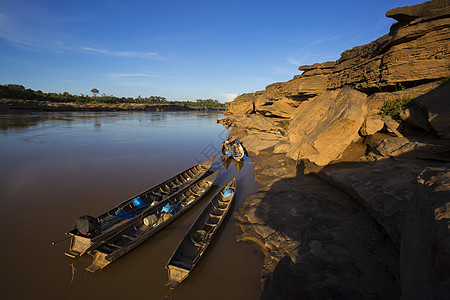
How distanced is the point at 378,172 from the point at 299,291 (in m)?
6.74

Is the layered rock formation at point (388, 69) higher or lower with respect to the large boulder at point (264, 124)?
higher

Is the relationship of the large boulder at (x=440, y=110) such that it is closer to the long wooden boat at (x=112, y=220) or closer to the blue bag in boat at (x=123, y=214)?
the long wooden boat at (x=112, y=220)

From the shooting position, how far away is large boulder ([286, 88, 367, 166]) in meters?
13.2

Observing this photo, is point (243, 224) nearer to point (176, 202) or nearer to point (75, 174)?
point (176, 202)

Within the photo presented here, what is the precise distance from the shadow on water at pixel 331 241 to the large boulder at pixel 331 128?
2857 mm

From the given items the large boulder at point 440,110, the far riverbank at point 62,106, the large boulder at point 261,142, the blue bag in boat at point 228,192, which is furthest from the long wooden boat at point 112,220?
the far riverbank at point 62,106

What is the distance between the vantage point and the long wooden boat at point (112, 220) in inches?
310

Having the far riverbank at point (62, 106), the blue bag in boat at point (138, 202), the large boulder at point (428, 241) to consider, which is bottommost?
the blue bag in boat at point (138, 202)

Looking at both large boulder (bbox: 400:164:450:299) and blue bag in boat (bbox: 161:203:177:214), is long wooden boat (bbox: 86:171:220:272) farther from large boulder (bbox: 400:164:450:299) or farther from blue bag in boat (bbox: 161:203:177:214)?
large boulder (bbox: 400:164:450:299)

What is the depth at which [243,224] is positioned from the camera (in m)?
10.2

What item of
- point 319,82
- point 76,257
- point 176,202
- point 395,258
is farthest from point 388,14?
point 76,257

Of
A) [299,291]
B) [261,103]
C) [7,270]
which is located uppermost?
[261,103]

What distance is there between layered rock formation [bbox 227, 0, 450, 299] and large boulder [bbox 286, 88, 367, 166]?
81mm

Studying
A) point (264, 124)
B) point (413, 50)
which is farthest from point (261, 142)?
point (413, 50)
